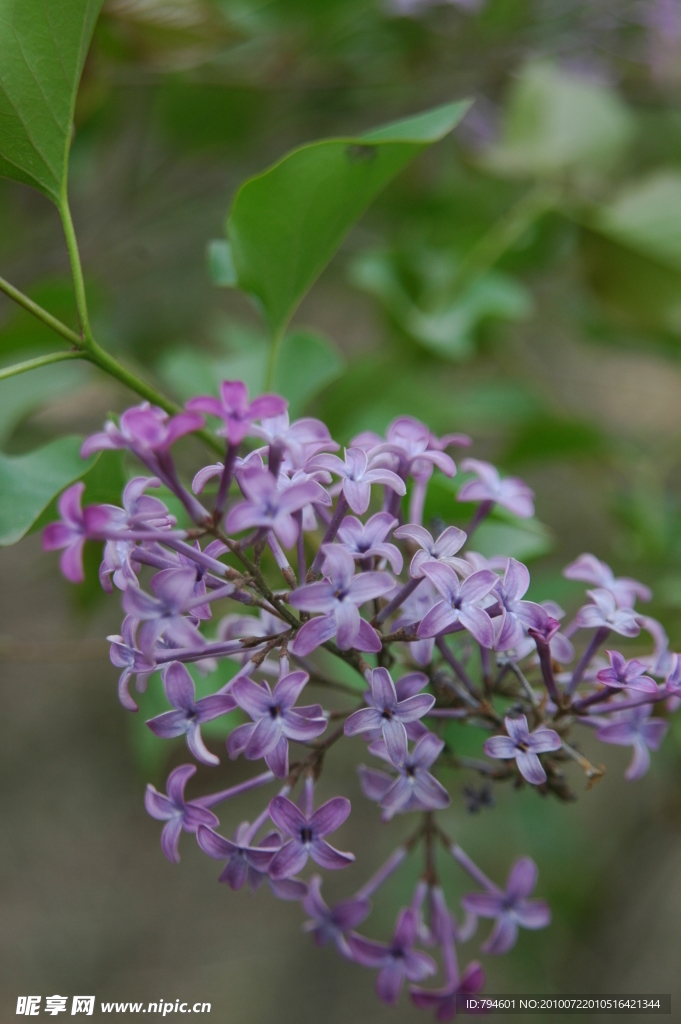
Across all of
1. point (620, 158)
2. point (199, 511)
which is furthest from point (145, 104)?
point (199, 511)

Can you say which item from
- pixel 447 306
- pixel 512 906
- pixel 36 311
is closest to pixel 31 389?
pixel 36 311

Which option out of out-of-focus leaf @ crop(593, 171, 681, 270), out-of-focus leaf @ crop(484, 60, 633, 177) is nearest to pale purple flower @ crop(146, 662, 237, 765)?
out-of-focus leaf @ crop(593, 171, 681, 270)

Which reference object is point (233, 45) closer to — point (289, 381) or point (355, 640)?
point (289, 381)

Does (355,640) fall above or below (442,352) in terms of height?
above

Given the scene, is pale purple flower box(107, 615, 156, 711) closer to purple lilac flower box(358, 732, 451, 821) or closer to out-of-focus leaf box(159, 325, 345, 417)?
purple lilac flower box(358, 732, 451, 821)

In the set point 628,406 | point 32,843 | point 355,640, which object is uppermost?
point 355,640

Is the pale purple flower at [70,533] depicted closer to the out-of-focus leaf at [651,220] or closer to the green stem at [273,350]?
the green stem at [273,350]

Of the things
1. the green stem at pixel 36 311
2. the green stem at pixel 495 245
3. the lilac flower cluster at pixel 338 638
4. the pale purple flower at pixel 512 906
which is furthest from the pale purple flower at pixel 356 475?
the green stem at pixel 495 245
